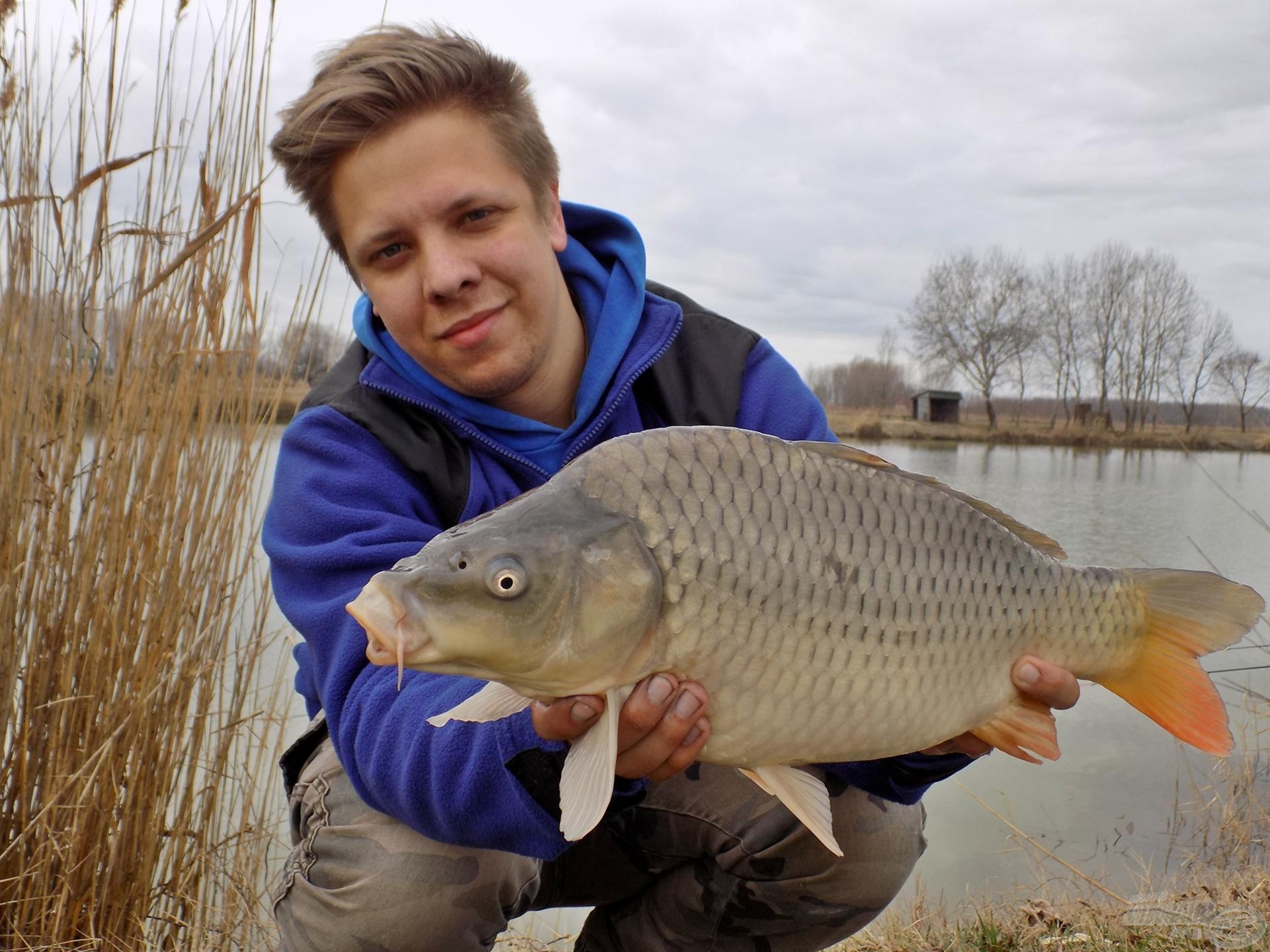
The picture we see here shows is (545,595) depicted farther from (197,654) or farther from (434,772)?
(197,654)

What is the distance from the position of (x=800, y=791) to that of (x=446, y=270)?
2.75 ft

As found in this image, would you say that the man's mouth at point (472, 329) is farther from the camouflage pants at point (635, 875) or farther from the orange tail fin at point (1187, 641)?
the orange tail fin at point (1187, 641)

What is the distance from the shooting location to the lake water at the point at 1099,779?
2432 millimetres

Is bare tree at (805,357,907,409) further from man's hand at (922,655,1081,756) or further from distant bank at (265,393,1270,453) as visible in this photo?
man's hand at (922,655,1081,756)

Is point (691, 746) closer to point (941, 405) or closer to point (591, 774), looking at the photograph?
point (591, 774)

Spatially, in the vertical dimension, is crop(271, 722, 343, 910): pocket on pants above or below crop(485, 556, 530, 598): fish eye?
below

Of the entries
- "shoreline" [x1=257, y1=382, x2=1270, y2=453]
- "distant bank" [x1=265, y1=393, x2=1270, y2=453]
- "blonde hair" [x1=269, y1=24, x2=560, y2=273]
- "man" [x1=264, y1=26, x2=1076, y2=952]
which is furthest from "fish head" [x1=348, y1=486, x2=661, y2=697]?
"distant bank" [x1=265, y1=393, x2=1270, y2=453]

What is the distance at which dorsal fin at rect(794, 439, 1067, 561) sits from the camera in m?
1.05

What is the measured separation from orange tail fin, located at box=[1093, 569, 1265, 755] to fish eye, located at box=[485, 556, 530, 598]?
2.39 feet

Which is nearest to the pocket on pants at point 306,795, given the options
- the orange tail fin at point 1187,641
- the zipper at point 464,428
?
the zipper at point 464,428

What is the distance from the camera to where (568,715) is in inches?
36.6

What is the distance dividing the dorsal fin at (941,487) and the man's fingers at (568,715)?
336 mm

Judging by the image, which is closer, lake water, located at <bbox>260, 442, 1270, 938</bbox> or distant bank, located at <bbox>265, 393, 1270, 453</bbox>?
lake water, located at <bbox>260, 442, 1270, 938</bbox>

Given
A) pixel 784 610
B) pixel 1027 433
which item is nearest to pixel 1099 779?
pixel 784 610
